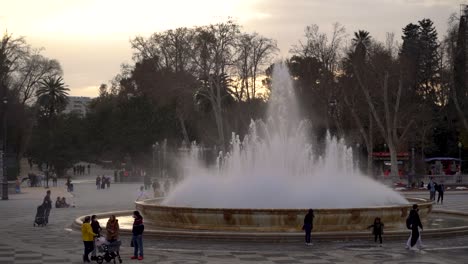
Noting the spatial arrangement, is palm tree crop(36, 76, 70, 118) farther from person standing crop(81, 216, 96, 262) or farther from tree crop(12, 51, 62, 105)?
person standing crop(81, 216, 96, 262)

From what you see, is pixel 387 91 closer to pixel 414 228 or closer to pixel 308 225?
pixel 308 225

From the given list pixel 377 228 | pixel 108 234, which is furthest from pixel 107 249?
pixel 377 228

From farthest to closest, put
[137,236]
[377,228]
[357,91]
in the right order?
1. [357,91]
2. [377,228]
3. [137,236]

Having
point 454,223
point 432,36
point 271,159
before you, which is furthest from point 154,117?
point 454,223

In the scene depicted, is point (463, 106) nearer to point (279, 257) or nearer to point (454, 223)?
point (454, 223)

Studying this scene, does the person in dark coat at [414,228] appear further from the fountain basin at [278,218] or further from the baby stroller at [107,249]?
the baby stroller at [107,249]

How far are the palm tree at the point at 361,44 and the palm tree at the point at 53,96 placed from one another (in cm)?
4074

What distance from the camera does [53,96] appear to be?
94.3m

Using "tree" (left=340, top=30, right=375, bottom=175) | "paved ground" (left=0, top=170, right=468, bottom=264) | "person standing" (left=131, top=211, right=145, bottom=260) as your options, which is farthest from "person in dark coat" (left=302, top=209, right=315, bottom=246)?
"tree" (left=340, top=30, right=375, bottom=175)

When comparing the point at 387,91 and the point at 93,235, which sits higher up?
the point at 387,91

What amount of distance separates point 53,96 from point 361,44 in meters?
46.8

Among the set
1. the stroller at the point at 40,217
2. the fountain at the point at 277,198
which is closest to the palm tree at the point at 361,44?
the fountain at the point at 277,198

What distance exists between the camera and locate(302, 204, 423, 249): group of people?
1786 cm

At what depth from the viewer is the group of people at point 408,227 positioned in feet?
58.6
